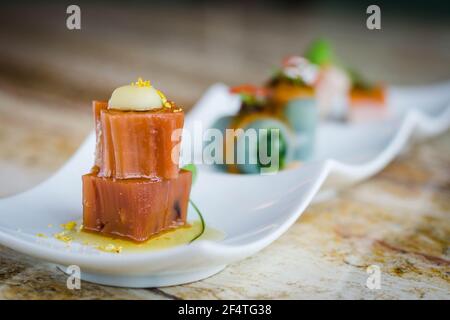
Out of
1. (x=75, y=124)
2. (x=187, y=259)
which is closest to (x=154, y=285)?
(x=187, y=259)

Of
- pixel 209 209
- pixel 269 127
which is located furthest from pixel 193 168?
pixel 269 127

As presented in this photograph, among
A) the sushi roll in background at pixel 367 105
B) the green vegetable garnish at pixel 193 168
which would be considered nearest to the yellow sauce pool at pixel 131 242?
the green vegetable garnish at pixel 193 168

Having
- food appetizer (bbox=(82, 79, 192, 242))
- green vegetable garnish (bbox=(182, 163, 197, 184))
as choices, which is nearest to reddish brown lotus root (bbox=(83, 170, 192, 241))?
food appetizer (bbox=(82, 79, 192, 242))

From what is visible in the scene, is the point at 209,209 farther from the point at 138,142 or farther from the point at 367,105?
the point at 367,105

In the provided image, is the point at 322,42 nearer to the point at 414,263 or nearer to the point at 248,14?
the point at 414,263

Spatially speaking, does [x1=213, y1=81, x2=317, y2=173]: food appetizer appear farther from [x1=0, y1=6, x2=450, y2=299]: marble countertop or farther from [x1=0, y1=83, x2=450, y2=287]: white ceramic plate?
[x1=0, y1=6, x2=450, y2=299]: marble countertop

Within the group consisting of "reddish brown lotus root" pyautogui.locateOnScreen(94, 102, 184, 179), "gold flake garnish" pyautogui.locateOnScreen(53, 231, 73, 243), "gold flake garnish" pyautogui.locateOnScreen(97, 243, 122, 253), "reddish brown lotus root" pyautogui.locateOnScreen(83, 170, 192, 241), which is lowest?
"gold flake garnish" pyautogui.locateOnScreen(97, 243, 122, 253)
